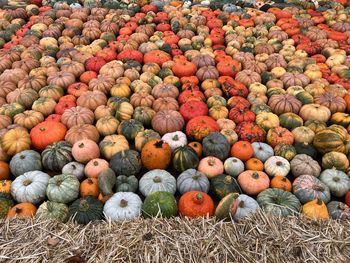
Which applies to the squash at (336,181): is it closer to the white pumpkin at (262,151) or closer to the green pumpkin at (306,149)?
the green pumpkin at (306,149)

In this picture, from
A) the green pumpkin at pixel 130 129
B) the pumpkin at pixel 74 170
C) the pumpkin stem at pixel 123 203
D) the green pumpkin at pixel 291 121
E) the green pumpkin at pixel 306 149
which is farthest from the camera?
the green pumpkin at pixel 291 121

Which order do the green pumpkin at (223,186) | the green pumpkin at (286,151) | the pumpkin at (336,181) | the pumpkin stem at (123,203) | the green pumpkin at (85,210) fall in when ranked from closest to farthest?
the green pumpkin at (85,210) < the pumpkin stem at (123,203) < the green pumpkin at (223,186) < the pumpkin at (336,181) < the green pumpkin at (286,151)

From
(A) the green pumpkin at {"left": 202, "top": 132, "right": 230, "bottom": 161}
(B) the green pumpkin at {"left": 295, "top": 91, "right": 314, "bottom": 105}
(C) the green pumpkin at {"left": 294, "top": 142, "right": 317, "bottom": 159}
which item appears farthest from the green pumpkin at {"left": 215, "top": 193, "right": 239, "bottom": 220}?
(B) the green pumpkin at {"left": 295, "top": 91, "right": 314, "bottom": 105}

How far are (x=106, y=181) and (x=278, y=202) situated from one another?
2.38m

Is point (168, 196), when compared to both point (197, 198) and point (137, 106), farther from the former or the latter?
point (137, 106)

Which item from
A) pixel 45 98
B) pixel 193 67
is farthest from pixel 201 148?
pixel 45 98

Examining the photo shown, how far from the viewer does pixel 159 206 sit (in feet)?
14.4

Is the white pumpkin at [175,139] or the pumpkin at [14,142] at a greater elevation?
the white pumpkin at [175,139]

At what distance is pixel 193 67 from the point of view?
7.57 metres

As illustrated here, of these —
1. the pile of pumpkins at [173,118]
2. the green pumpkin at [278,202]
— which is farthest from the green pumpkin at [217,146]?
the green pumpkin at [278,202]

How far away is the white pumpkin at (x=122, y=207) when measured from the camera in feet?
14.5

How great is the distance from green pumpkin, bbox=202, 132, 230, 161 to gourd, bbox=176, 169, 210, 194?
51 centimetres

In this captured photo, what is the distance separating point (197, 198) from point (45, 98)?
12.3ft

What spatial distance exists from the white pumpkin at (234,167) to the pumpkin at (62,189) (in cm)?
225
